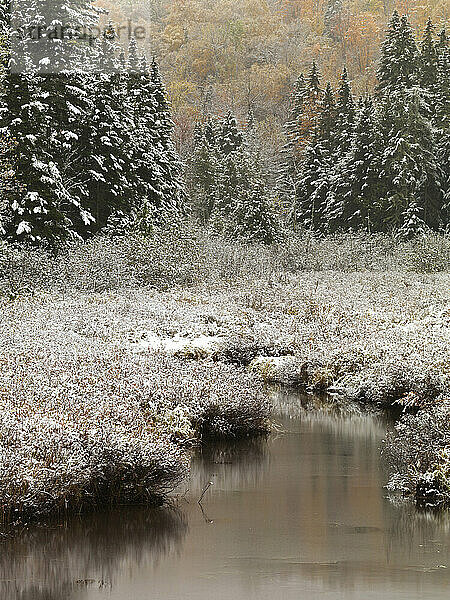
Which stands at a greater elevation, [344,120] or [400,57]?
[400,57]

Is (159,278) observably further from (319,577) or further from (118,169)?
(319,577)

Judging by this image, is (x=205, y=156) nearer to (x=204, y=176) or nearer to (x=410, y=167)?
(x=204, y=176)

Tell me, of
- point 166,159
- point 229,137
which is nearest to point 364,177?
point 166,159

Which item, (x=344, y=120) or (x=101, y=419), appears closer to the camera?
(x=101, y=419)

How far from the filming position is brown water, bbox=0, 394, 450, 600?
7.31 metres

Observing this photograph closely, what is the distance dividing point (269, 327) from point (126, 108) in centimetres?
2290

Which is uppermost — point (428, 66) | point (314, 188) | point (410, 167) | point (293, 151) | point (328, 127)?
point (428, 66)

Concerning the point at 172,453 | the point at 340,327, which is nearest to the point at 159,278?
the point at 340,327

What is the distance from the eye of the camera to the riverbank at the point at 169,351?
9367 mm

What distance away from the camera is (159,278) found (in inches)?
1155

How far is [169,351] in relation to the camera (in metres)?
18.1

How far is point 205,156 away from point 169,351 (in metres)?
44.5

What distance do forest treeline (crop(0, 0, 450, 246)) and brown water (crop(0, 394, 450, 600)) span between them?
1387 cm

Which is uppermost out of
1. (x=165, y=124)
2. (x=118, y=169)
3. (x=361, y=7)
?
(x=361, y=7)
